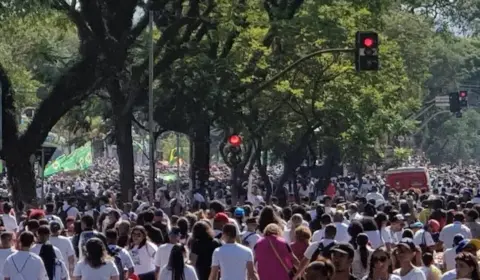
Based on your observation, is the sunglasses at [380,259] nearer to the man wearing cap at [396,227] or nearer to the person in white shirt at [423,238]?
the person in white shirt at [423,238]

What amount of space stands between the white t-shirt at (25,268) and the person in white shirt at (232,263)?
1767mm

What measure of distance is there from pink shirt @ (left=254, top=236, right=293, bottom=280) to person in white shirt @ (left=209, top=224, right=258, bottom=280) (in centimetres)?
57

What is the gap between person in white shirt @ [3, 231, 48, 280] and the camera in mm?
13344

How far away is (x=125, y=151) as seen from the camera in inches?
1455

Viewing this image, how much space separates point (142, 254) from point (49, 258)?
55.0 inches

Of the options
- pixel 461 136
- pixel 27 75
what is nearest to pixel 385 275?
pixel 27 75

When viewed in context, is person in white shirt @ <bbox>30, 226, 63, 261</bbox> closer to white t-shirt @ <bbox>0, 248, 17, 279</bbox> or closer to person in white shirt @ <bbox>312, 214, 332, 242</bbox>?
white t-shirt @ <bbox>0, 248, 17, 279</bbox>

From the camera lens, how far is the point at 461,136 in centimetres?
12488

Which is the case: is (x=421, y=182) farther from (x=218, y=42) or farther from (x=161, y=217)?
(x=161, y=217)

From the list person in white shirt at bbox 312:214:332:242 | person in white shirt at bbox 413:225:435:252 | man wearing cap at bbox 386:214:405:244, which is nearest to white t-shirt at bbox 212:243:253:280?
person in white shirt at bbox 312:214:332:242

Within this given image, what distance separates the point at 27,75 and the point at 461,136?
78.1 m

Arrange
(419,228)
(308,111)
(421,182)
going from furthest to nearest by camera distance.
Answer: (421,182)
(308,111)
(419,228)

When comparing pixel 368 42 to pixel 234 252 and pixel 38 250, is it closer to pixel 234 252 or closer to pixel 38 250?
pixel 38 250

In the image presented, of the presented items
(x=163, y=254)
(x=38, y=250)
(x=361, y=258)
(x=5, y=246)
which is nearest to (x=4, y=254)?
(x=5, y=246)
